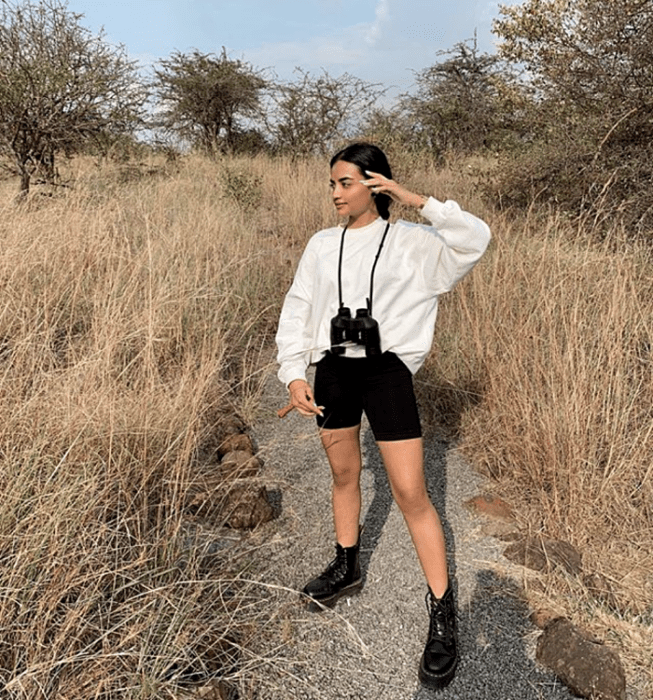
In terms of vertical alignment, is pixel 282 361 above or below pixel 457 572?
above

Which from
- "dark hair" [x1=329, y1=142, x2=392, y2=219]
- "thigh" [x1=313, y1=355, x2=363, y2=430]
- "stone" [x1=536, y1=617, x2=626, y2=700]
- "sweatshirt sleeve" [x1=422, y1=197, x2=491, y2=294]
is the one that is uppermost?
"dark hair" [x1=329, y1=142, x2=392, y2=219]

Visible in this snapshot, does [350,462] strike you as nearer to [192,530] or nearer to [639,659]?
[192,530]

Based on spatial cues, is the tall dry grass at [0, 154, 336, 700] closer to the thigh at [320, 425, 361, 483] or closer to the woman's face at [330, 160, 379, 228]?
the thigh at [320, 425, 361, 483]

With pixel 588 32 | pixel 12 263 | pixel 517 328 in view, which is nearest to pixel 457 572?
pixel 517 328

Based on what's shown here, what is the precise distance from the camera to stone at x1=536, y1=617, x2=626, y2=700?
165 centimetres

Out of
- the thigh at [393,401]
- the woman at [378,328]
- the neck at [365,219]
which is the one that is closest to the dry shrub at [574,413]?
the woman at [378,328]

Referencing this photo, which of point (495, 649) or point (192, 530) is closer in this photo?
point (495, 649)

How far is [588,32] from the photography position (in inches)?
232

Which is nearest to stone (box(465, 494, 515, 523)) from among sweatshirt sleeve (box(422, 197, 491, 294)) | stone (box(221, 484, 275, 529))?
stone (box(221, 484, 275, 529))

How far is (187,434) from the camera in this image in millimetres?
2418

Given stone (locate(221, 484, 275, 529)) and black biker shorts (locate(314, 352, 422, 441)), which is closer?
black biker shorts (locate(314, 352, 422, 441))

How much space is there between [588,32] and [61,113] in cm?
627

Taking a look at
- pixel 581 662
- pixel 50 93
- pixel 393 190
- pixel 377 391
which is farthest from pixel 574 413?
pixel 50 93

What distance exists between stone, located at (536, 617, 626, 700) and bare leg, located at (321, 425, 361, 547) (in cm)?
75
